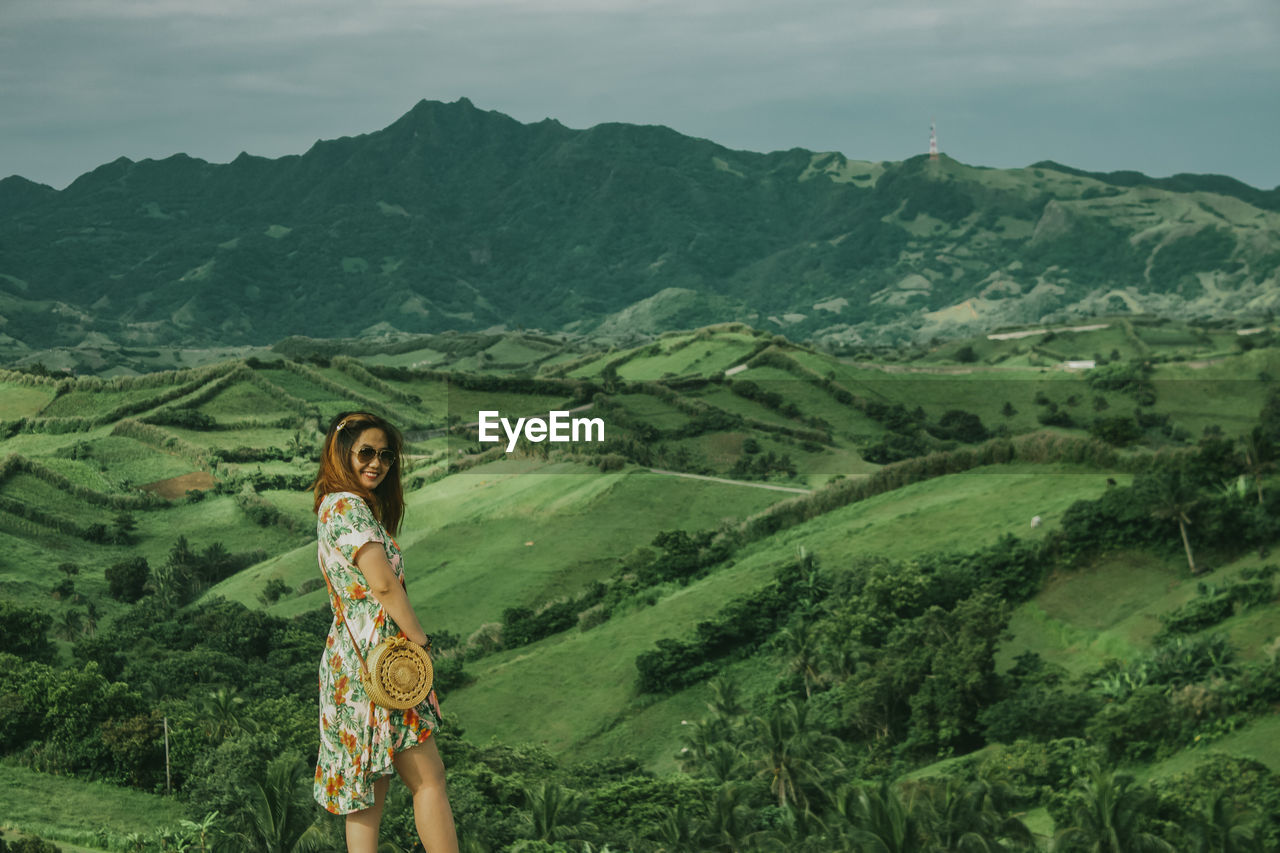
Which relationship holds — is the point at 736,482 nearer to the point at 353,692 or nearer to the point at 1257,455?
the point at 1257,455

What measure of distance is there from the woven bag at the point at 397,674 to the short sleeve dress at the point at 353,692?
0.42ft

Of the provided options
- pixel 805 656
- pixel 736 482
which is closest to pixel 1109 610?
pixel 805 656

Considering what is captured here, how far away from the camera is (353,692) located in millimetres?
8219

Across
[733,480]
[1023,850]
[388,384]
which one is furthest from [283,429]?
[1023,850]

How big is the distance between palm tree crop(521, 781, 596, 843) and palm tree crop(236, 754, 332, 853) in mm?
8043

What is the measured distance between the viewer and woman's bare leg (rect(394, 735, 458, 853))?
8.20 meters

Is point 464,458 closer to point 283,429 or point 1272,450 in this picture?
point 283,429

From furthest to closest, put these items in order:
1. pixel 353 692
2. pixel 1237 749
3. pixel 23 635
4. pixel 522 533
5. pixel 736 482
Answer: pixel 736 482, pixel 522 533, pixel 23 635, pixel 1237 749, pixel 353 692

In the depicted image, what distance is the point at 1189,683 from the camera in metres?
54.3

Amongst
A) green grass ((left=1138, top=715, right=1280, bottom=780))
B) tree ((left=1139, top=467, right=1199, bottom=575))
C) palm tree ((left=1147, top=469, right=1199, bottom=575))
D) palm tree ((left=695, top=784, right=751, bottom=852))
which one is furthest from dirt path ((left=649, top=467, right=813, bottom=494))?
palm tree ((left=695, top=784, right=751, bottom=852))

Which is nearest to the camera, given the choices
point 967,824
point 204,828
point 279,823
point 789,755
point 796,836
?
point 279,823

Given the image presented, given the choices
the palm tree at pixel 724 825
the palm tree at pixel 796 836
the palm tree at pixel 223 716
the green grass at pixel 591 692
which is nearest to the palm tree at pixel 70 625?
the green grass at pixel 591 692

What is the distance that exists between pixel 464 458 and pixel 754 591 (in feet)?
185

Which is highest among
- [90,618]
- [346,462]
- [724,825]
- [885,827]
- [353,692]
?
[346,462]
